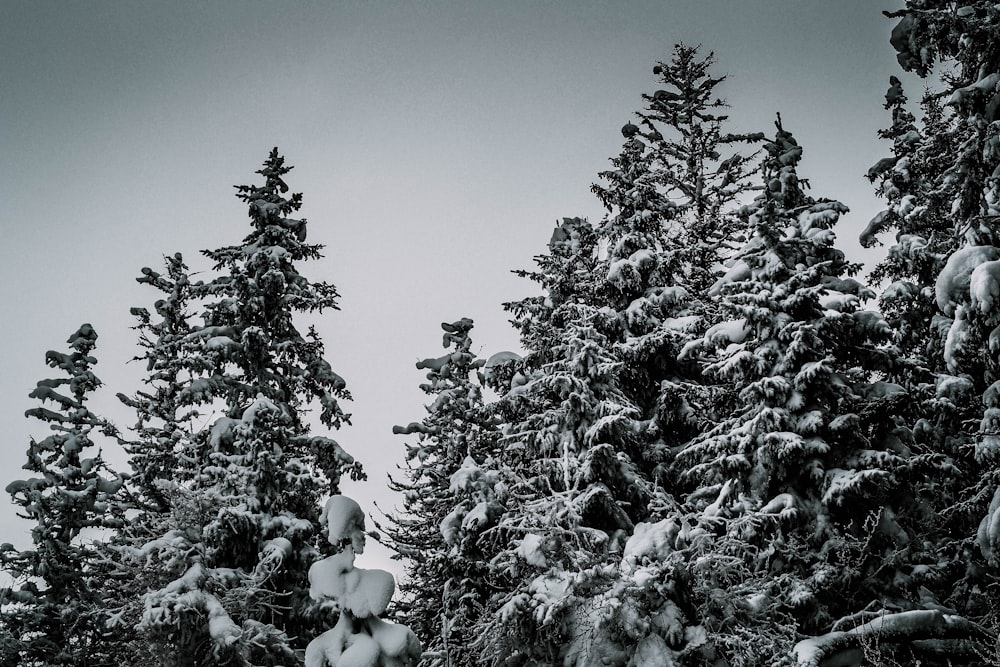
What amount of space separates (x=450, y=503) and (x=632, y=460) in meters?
5.87

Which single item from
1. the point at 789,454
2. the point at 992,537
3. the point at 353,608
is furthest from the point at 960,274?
the point at 353,608

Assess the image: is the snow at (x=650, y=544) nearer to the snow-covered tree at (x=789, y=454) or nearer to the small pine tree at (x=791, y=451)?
the snow-covered tree at (x=789, y=454)

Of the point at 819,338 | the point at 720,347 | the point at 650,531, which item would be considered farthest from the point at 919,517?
the point at 650,531

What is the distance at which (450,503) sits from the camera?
20422 millimetres

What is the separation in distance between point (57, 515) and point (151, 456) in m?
6.75

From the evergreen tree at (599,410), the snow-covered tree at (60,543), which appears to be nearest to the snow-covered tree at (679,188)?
the evergreen tree at (599,410)

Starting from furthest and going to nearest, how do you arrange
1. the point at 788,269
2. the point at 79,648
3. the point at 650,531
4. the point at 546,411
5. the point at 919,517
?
the point at 79,648 < the point at 546,411 < the point at 788,269 < the point at 919,517 < the point at 650,531

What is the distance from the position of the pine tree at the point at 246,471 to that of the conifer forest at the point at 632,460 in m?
0.09

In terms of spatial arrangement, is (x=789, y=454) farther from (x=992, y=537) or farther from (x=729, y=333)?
(x=992, y=537)

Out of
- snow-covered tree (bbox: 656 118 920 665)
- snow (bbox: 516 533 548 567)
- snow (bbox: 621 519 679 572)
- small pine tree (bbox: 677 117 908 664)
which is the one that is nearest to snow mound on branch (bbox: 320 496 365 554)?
snow (bbox: 516 533 548 567)

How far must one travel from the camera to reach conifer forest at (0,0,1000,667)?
1074 centimetres

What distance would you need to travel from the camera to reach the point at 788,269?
14.5 meters

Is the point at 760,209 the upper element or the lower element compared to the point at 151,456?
upper

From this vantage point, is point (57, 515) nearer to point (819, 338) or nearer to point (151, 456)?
point (151, 456)
